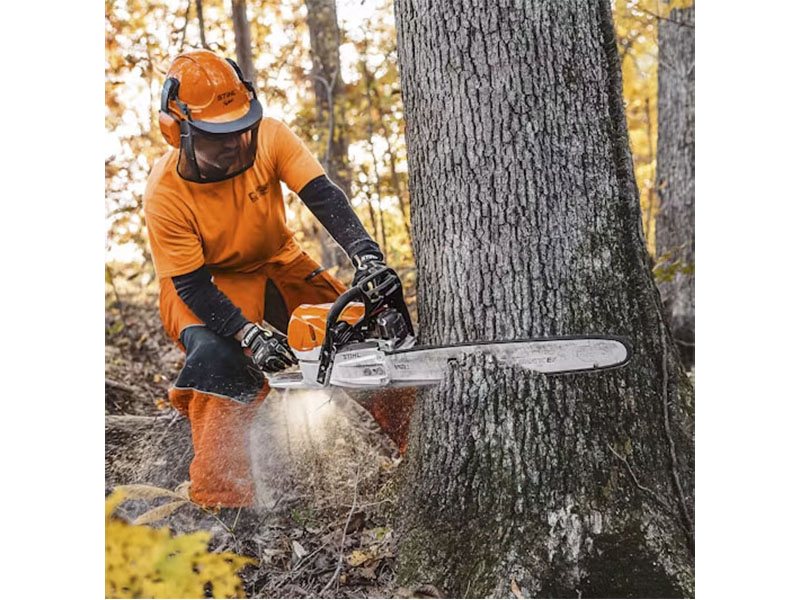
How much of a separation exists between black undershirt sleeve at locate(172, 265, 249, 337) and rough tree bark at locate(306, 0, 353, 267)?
29.1 inches

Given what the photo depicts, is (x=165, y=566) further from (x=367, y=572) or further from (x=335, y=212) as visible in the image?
(x=335, y=212)

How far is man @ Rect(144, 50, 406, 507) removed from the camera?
2717mm

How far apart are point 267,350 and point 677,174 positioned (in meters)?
2.80

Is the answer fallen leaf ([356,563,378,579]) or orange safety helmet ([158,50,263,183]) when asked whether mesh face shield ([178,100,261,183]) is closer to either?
orange safety helmet ([158,50,263,183])

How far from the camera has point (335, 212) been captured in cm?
285

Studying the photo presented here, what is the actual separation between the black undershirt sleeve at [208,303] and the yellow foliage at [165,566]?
2.43 ft

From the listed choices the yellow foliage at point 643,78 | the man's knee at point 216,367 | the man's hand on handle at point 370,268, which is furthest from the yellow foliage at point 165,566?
the yellow foliage at point 643,78

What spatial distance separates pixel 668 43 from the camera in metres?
4.25

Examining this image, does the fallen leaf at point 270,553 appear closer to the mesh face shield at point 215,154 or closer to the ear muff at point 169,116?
the mesh face shield at point 215,154

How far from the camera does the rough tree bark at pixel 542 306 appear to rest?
7.74 ft
